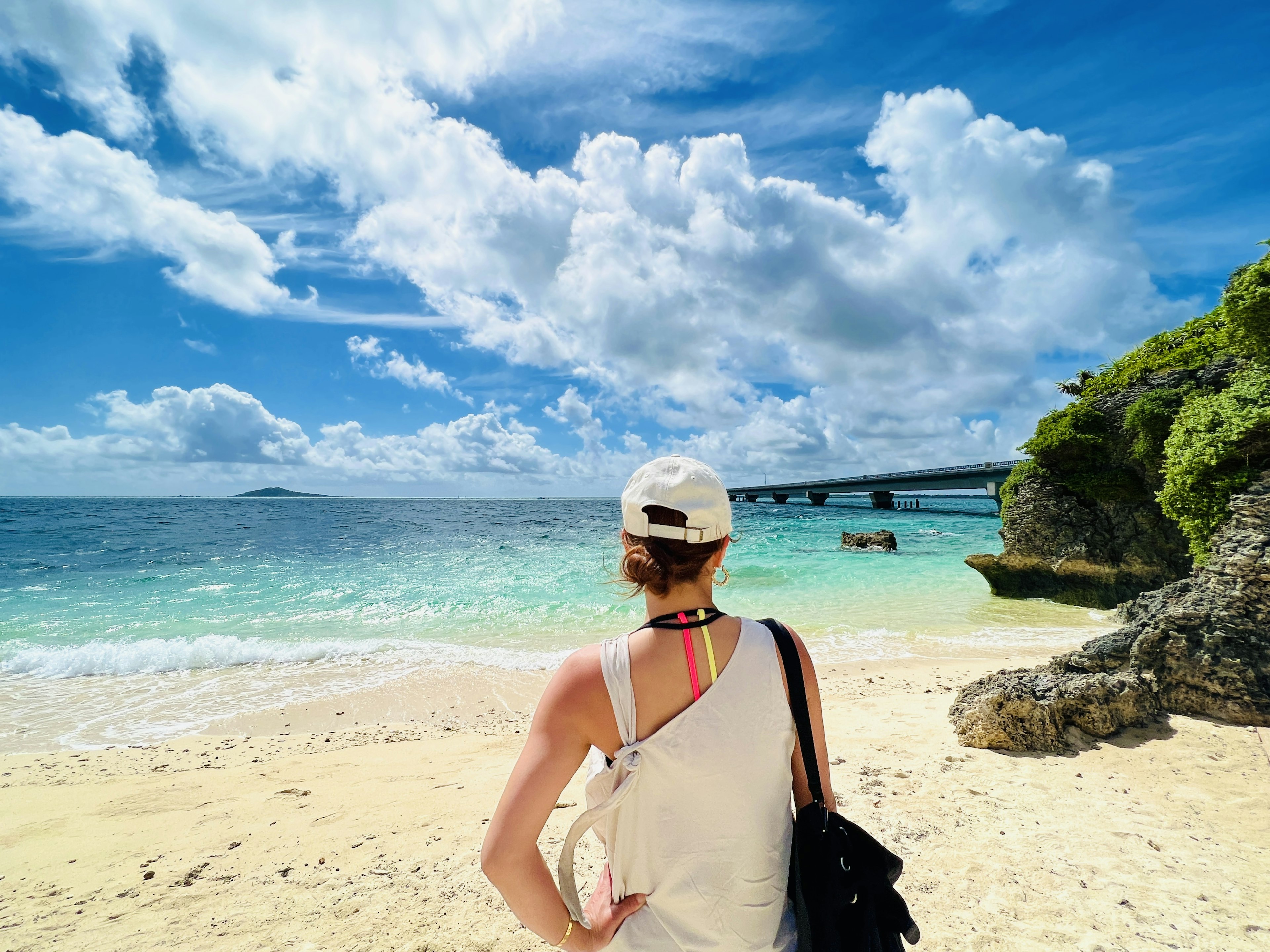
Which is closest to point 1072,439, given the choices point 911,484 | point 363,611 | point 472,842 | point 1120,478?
point 1120,478

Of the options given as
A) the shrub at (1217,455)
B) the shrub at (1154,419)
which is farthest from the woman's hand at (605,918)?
the shrub at (1154,419)

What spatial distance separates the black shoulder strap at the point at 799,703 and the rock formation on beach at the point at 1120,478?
27.7ft

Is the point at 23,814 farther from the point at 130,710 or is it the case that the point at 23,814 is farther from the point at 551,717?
the point at 551,717

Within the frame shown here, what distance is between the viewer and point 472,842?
4.39 metres

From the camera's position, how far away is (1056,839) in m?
3.86

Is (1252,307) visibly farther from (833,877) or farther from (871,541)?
(871,541)

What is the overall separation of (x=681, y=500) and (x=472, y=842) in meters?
4.20

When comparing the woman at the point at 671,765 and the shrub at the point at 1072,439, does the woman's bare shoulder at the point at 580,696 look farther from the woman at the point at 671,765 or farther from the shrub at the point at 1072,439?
the shrub at the point at 1072,439

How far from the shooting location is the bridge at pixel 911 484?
47.6 metres

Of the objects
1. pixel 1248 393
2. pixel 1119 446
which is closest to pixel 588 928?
pixel 1248 393

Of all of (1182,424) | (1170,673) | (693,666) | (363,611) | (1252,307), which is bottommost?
(363,611)

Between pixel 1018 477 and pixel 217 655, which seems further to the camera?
pixel 1018 477

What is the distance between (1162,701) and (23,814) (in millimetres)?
10579

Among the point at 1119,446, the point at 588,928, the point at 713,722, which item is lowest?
the point at 588,928
